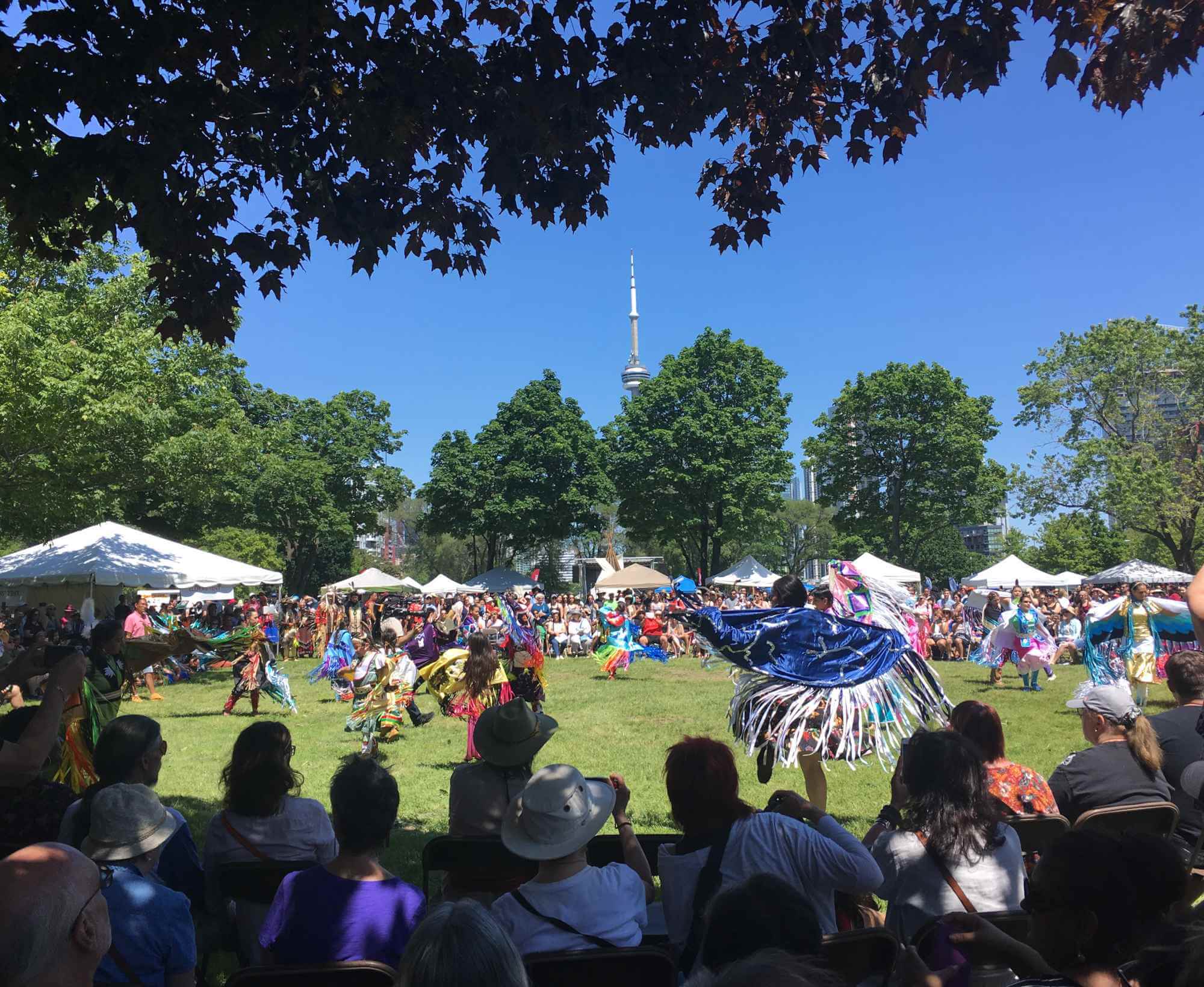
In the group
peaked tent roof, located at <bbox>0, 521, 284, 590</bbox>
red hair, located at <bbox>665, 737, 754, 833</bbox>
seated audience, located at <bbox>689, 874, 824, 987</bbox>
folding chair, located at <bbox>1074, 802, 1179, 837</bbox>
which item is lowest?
folding chair, located at <bbox>1074, 802, 1179, 837</bbox>

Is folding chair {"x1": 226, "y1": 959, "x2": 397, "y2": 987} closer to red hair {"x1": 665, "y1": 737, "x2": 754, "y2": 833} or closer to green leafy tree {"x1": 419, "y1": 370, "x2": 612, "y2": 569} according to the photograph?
red hair {"x1": 665, "y1": 737, "x2": 754, "y2": 833}

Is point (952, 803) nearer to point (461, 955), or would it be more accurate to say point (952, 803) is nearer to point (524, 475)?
point (461, 955)

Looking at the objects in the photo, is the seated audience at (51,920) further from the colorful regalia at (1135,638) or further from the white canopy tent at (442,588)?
the white canopy tent at (442,588)

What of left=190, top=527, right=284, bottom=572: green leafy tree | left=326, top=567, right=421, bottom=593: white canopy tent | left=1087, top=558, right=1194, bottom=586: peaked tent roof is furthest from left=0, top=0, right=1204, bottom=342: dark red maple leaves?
left=190, top=527, right=284, bottom=572: green leafy tree

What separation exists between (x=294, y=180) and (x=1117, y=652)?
38.6 ft

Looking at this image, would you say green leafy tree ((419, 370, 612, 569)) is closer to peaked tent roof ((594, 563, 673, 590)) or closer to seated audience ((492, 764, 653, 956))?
peaked tent roof ((594, 563, 673, 590))

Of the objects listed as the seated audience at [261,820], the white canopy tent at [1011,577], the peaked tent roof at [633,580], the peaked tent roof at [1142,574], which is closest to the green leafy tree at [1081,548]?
the peaked tent roof at [1142,574]

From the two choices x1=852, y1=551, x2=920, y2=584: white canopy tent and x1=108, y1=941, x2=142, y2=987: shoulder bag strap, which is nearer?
x1=108, y1=941, x2=142, y2=987: shoulder bag strap

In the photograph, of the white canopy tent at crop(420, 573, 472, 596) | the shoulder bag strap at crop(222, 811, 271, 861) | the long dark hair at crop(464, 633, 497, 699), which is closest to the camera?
the shoulder bag strap at crop(222, 811, 271, 861)

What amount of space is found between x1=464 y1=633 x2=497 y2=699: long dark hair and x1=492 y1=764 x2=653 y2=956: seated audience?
5995 mm

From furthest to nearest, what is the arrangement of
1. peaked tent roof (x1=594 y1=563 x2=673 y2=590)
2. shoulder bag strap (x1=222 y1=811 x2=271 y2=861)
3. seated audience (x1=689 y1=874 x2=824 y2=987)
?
peaked tent roof (x1=594 y1=563 x2=673 y2=590)
shoulder bag strap (x1=222 y1=811 x2=271 y2=861)
seated audience (x1=689 y1=874 x2=824 y2=987)

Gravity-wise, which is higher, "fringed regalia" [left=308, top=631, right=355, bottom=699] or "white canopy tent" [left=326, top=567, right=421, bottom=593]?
"white canopy tent" [left=326, top=567, right=421, bottom=593]

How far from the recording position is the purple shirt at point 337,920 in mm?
2637

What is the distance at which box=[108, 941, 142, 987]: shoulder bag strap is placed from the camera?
8.25 ft
